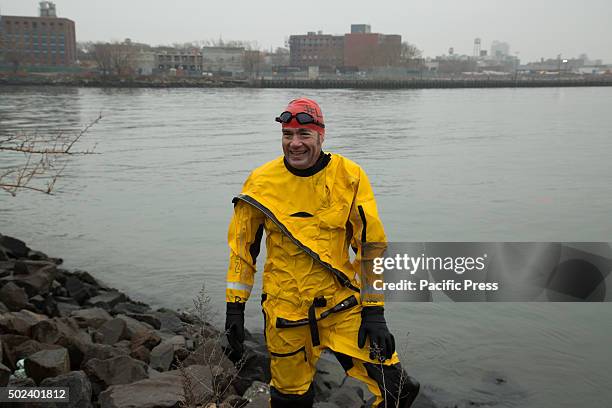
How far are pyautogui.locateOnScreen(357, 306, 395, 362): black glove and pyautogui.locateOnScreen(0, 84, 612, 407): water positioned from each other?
3.08 meters

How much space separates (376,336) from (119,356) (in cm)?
239

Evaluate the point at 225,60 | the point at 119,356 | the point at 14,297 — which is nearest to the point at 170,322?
the point at 14,297

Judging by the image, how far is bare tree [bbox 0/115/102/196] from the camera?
6.72m

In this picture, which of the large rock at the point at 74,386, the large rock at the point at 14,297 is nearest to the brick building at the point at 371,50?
the large rock at the point at 14,297

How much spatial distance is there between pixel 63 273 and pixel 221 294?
2225mm

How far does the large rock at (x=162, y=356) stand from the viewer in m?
5.55

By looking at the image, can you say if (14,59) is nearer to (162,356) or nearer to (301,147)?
(162,356)

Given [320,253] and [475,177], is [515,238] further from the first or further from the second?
[320,253]

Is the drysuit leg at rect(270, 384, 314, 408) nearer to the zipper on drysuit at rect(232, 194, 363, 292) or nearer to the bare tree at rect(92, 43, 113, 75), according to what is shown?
the zipper on drysuit at rect(232, 194, 363, 292)

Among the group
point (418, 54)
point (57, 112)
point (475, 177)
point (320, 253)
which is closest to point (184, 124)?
point (57, 112)

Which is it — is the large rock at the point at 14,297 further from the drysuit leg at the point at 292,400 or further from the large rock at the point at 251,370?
Result: the drysuit leg at the point at 292,400

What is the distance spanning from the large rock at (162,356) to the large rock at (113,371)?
0.64 metres

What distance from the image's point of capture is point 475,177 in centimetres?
1784

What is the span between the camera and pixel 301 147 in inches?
139
